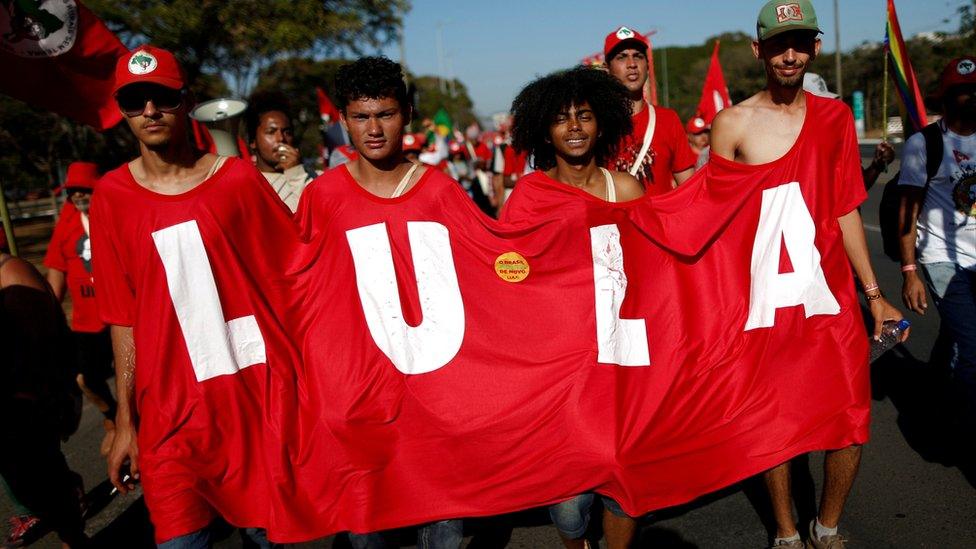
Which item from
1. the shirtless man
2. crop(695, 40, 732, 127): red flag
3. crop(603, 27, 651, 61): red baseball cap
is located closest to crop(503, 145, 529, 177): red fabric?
crop(695, 40, 732, 127): red flag

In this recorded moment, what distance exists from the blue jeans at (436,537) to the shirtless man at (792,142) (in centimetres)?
134

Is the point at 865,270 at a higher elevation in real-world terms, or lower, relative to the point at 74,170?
lower

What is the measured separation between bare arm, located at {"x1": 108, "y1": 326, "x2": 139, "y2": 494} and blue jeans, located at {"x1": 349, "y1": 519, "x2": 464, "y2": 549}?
0.89 metres

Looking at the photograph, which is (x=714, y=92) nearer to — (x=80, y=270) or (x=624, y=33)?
(x=624, y=33)

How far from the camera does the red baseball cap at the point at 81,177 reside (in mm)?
5560

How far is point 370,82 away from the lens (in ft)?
11.1

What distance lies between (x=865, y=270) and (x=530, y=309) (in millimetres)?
1457

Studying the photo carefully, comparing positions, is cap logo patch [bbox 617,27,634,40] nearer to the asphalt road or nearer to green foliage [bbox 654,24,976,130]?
the asphalt road

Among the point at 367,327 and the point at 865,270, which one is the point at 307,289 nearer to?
the point at 367,327

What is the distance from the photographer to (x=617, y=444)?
324cm

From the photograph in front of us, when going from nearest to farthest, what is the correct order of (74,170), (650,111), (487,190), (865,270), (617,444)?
(617,444)
(865,270)
(650,111)
(74,170)
(487,190)

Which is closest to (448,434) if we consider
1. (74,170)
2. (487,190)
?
(74,170)

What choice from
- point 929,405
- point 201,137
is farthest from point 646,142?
point 201,137

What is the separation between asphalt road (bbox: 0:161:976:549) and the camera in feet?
12.3
